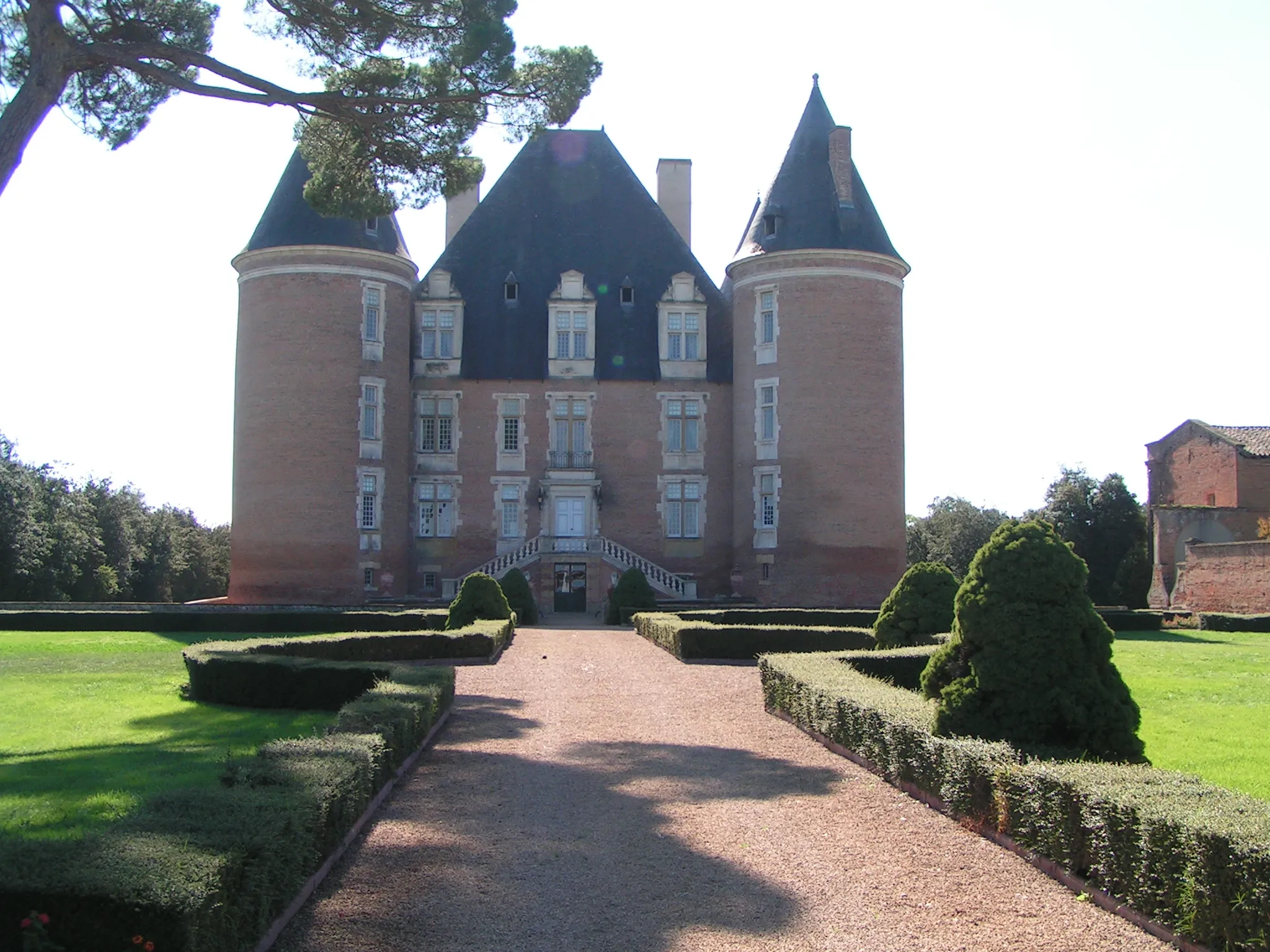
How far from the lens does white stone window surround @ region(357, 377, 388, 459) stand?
36688 mm

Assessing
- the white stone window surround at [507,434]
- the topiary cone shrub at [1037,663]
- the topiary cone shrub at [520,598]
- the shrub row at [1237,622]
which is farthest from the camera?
the white stone window surround at [507,434]

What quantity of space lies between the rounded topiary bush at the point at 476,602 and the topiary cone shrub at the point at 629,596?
7365mm

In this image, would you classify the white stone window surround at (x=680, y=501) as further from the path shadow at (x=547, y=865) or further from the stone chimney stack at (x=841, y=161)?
the path shadow at (x=547, y=865)

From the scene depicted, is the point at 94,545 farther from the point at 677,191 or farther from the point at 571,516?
the point at 677,191

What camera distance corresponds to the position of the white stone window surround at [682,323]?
39375mm

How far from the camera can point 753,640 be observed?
68.0 feet

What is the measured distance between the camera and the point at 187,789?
22.4 feet

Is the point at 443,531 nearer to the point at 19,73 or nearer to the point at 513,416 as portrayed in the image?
the point at 513,416

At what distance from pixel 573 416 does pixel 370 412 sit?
614 centimetres

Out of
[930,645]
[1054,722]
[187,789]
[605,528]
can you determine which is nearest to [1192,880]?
[1054,722]

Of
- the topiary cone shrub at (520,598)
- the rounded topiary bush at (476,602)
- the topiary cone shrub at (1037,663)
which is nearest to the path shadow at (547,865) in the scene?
the topiary cone shrub at (1037,663)

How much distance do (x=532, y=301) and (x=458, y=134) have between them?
23.5 meters

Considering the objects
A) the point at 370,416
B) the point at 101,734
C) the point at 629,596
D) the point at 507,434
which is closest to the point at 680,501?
the point at 507,434

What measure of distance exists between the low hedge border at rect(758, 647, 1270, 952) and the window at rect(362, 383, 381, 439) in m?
28.2
